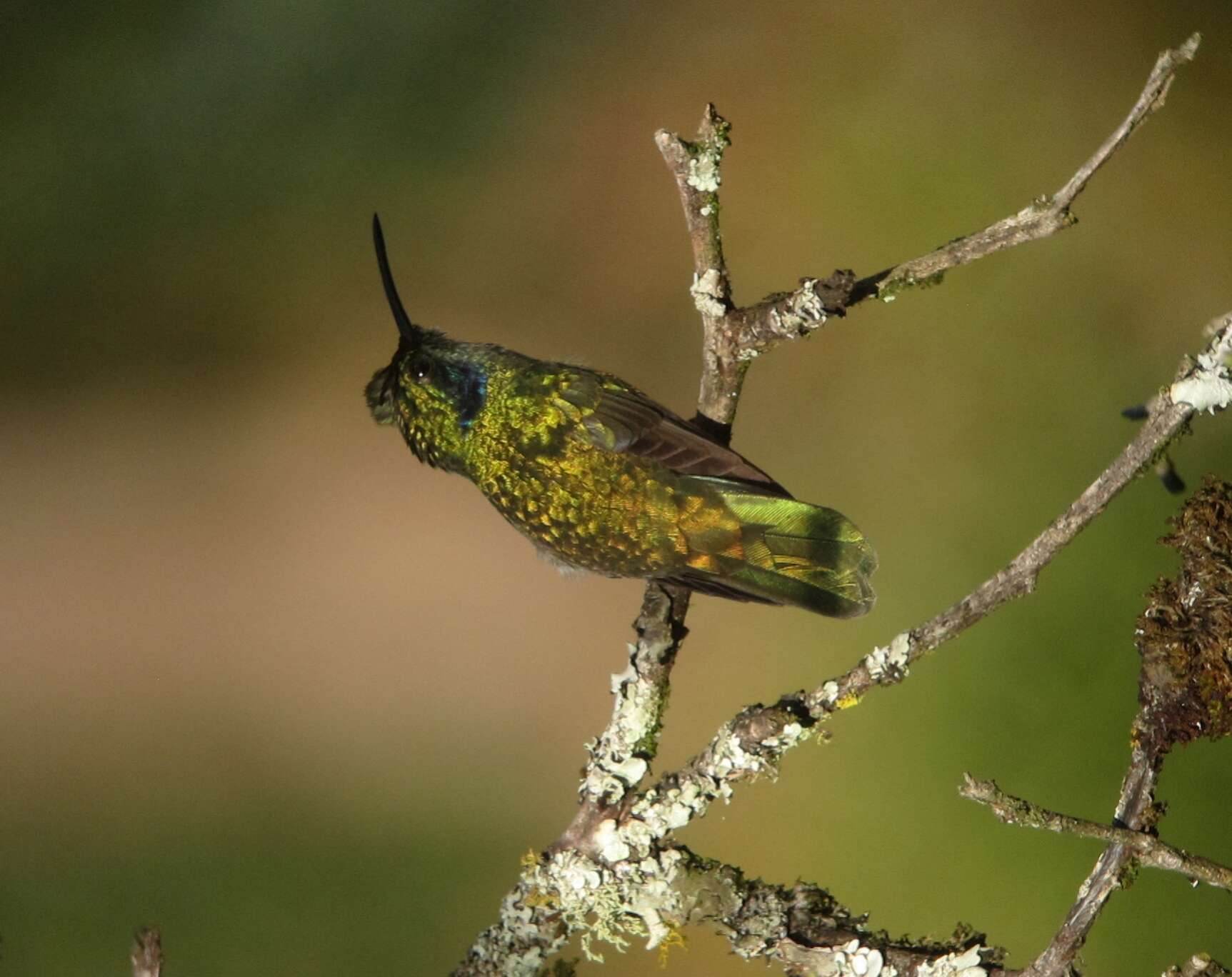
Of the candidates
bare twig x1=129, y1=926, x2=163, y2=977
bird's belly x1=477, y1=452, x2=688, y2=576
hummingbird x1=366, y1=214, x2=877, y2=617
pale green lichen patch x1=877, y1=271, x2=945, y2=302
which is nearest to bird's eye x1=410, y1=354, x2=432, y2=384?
hummingbird x1=366, y1=214, x2=877, y2=617

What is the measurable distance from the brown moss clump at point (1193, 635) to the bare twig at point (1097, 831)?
59mm

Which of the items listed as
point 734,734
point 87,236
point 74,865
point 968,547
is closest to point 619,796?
point 734,734

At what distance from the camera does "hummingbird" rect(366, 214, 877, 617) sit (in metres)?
0.89

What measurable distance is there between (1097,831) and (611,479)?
1.43ft

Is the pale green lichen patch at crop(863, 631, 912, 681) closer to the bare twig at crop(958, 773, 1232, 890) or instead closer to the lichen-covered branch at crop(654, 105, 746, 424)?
the bare twig at crop(958, 773, 1232, 890)

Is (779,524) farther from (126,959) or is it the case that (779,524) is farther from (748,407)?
(126,959)

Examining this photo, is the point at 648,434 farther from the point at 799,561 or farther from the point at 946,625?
the point at 946,625

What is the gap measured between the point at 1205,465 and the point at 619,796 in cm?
73

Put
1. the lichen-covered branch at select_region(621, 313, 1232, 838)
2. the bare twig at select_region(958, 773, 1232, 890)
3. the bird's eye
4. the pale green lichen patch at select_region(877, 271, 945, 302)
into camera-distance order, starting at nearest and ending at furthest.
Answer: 1. the bare twig at select_region(958, 773, 1232, 890)
2. the lichen-covered branch at select_region(621, 313, 1232, 838)
3. the pale green lichen patch at select_region(877, 271, 945, 302)
4. the bird's eye

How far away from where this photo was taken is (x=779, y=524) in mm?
893

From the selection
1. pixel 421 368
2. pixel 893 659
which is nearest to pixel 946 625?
pixel 893 659

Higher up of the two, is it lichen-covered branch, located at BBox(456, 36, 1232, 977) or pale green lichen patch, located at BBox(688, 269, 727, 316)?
pale green lichen patch, located at BBox(688, 269, 727, 316)

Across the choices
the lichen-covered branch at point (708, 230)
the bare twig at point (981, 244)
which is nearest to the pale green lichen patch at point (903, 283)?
the bare twig at point (981, 244)

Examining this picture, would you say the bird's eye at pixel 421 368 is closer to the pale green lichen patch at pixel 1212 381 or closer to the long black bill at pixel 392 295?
the long black bill at pixel 392 295
